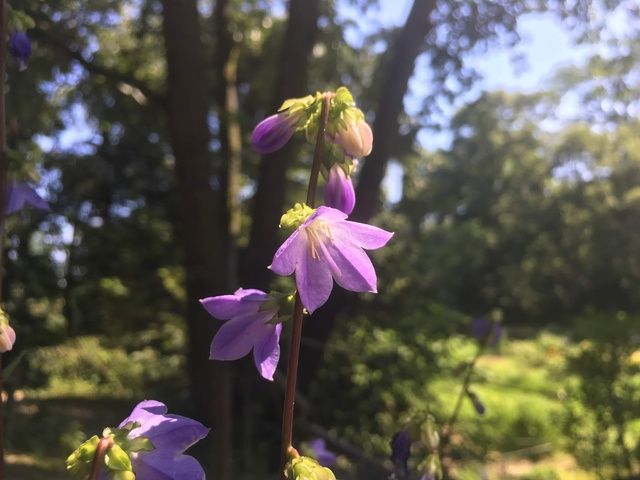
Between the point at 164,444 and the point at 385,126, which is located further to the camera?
the point at 385,126

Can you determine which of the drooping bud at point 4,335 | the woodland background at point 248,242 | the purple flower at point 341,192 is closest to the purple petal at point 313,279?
the purple flower at point 341,192

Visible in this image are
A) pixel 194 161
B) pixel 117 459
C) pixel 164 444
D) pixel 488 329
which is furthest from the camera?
pixel 194 161

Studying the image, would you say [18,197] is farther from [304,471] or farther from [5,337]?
[304,471]

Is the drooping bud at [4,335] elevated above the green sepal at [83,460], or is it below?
above

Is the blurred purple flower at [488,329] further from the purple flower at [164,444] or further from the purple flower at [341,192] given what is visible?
the purple flower at [164,444]

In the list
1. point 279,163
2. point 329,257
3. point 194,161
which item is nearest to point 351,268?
point 329,257

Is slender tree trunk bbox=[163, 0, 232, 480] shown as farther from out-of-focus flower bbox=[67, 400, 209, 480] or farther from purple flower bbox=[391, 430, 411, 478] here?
out-of-focus flower bbox=[67, 400, 209, 480]

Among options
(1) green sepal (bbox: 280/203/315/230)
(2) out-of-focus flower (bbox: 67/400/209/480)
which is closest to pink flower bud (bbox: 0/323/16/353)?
(2) out-of-focus flower (bbox: 67/400/209/480)
